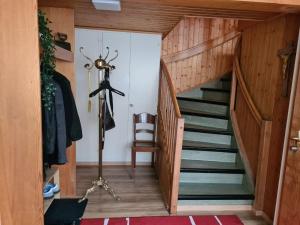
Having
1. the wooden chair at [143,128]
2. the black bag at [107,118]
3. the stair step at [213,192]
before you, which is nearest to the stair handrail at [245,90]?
the stair step at [213,192]

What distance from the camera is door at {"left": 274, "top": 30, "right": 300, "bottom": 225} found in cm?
192

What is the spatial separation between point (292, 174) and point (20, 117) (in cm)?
219

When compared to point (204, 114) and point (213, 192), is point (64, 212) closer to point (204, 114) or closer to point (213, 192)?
point (213, 192)

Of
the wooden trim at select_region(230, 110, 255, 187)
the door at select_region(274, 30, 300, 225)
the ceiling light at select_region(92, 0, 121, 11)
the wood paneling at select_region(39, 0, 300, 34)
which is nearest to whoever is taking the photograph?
the wood paneling at select_region(39, 0, 300, 34)

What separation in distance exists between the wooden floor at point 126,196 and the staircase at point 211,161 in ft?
0.65

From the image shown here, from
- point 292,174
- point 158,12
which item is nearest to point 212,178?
point 292,174

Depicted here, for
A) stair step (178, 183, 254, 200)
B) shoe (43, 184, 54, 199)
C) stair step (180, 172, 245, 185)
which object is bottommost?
stair step (178, 183, 254, 200)

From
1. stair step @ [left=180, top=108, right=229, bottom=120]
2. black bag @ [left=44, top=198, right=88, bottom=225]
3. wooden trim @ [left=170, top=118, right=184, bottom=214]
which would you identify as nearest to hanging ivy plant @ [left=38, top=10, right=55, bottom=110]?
black bag @ [left=44, top=198, right=88, bottom=225]

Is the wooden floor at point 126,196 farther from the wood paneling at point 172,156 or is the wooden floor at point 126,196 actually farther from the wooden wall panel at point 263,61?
the wooden wall panel at point 263,61

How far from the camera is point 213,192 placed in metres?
2.71

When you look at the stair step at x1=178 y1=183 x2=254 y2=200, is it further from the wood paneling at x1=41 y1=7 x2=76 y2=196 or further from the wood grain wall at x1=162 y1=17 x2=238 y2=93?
the wood grain wall at x1=162 y1=17 x2=238 y2=93

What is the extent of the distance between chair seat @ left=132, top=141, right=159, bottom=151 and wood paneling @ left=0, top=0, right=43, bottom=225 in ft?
6.08

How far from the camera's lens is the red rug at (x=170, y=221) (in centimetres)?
236

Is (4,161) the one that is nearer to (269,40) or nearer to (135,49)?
(135,49)
